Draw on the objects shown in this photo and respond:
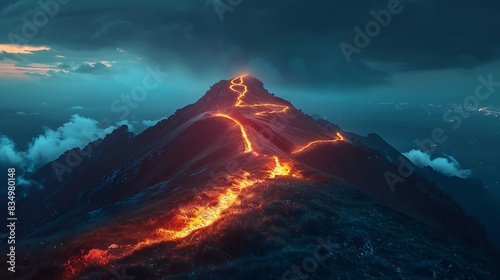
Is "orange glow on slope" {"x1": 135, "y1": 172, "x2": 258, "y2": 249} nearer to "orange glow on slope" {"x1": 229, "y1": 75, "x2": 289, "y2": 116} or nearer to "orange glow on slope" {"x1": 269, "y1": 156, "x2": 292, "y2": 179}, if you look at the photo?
"orange glow on slope" {"x1": 269, "y1": 156, "x2": 292, "y2": 179}

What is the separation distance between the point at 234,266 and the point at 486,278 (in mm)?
12927

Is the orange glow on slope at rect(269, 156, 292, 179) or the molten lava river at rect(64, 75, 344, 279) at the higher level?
the orange glow on slope at rect(269, 156, 292, 179)

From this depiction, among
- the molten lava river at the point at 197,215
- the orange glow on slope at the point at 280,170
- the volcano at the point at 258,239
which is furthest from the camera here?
the orange glow on slope at the point at 280,170

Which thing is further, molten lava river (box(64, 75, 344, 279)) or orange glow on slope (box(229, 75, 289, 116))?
orange glow on slope (box(229, 75, 289, 116))

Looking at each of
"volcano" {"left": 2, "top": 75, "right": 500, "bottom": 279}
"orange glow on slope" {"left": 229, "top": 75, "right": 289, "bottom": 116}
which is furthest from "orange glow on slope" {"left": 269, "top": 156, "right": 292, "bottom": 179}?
"orange glow on slope" {"left": 229, "top": 75, "right": 289, "bottom": 116}

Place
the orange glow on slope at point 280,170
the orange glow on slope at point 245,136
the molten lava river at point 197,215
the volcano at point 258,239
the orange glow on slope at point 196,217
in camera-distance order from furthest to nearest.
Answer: the orange glow on slope at point 245,136, the orange glow on slope at point 280,170, the orange glow on slope at point 196,217, the molten lava river at point 197,215, the volcano at point 258,239

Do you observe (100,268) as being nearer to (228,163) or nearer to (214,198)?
(214,198)

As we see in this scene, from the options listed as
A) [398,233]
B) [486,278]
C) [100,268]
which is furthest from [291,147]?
[100,268]

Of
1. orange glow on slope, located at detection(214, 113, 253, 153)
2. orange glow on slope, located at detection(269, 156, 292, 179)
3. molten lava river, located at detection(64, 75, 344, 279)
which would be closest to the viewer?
molten lava river, located at detection(64, 75, 344, 279)

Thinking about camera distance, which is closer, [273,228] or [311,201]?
[273,228]

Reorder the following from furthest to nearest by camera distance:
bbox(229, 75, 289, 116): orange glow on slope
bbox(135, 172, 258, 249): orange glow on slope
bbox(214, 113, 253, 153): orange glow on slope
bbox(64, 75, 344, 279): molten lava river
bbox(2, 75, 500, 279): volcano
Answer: bbox(229, 75, 289, 116): orange glow on slope, bbox(214, 113, 253, 153): orange glow on slope, bbox(135, 172, 258, 249): orange glow on slope, bbox(64, 75, 344, 279): molten lava river, bbox(2, 75, 500, 279): volcano

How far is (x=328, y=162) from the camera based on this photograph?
67.6 metres

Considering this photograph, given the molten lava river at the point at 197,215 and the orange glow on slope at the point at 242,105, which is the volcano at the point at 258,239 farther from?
the orange glow on slope at the point at 242,105

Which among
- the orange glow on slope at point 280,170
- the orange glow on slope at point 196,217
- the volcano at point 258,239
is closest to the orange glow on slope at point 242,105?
the orange glow on slope at point 280,170
